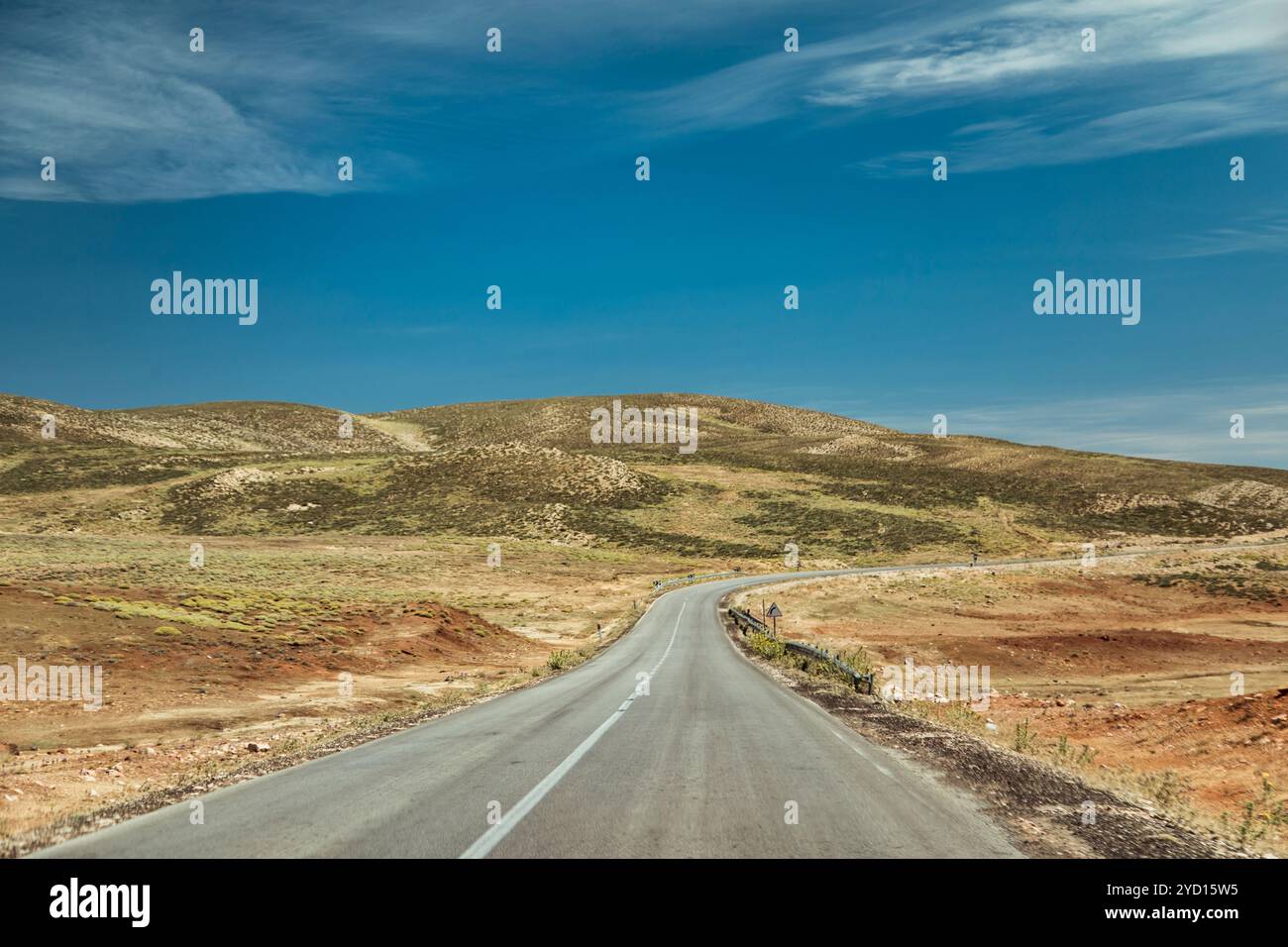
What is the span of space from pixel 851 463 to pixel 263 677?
111m

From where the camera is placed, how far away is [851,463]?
4968 inches

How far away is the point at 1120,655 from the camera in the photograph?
33.0 m

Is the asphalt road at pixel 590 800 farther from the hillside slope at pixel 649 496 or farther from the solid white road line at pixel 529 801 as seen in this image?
the hillside slope at pixel 649 496

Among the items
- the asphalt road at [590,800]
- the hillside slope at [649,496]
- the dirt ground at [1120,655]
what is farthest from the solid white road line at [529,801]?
the hillside slope at [649,496]

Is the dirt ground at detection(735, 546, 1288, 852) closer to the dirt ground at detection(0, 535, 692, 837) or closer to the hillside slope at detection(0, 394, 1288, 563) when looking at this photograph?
the dirt ground at detection(0, 535, 692, 837)

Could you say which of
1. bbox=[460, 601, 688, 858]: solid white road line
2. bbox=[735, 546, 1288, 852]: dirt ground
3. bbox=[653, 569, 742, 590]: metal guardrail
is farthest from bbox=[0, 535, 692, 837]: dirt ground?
bbox=[735, 546, 1288, 852]: dirt ground

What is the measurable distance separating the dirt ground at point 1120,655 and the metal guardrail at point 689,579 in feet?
28.5

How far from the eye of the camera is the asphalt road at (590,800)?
683 cm

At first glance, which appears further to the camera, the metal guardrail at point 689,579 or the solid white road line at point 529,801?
the metal guardrail at point 689,579

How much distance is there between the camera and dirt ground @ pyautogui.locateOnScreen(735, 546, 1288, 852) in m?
12.7

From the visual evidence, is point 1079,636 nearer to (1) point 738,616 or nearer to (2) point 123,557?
(1) point 738,616

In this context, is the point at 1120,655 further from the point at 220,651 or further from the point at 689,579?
the point at 689,579

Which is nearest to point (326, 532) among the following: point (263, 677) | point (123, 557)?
point (123, 557)

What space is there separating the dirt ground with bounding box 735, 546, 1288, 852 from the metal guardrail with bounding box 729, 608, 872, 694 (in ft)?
4.03
